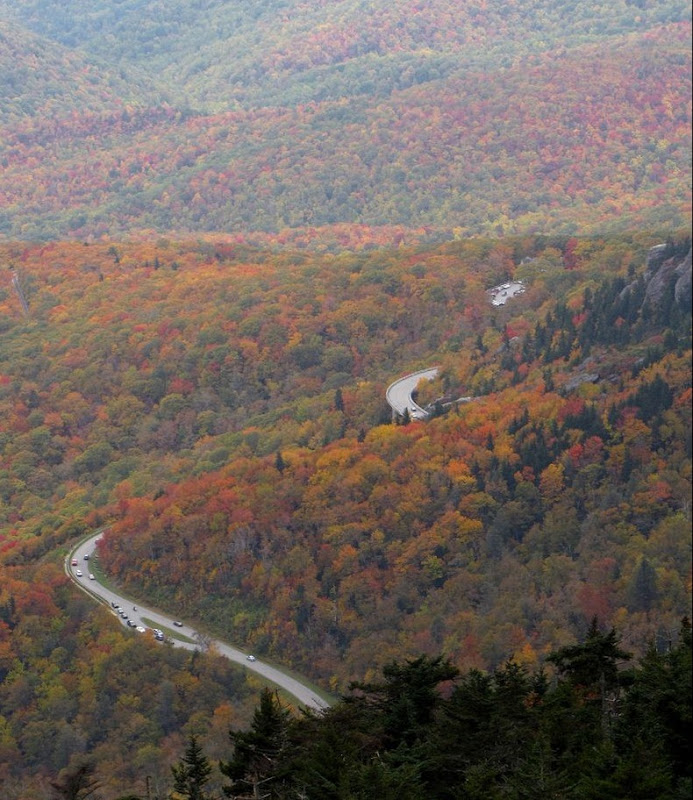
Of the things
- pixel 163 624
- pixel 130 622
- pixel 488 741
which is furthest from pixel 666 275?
pixel 488 741

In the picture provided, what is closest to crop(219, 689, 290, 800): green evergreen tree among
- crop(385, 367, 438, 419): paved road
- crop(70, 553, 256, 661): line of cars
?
crop(70, 553, 256, 661): line of cars

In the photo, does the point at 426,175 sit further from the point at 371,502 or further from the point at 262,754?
the point at 262,754

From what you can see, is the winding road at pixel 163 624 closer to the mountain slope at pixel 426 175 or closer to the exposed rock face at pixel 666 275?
→ the exposed rock face at pixel 666 275

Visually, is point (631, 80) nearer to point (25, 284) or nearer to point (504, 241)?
point (504, 241)

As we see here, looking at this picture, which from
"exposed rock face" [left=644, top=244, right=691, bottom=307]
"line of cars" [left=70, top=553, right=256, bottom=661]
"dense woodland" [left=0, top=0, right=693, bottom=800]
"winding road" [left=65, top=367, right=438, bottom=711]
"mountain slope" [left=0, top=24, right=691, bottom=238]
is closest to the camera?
"dense woodland" [left=0, top=0, right=693, bottom=800]

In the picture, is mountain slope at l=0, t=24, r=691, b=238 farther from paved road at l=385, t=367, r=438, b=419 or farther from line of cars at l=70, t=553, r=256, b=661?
line of cars at l=70, t=553, r=256, b=661

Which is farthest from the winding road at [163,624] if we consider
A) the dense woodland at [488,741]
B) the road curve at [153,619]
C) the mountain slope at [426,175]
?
the mountain slope at [426,175]

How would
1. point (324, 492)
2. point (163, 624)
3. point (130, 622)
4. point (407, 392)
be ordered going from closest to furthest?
1. point (130, 622)
2. point (163, 624)
3. point (324, 492)
4. point (407, 392)
